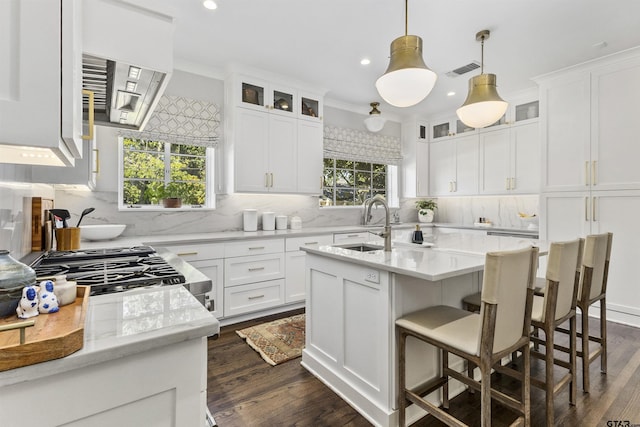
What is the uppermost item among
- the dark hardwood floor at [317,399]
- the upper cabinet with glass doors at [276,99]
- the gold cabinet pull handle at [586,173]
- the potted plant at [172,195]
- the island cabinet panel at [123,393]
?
the upper cabinet with glass doors at [276,99]

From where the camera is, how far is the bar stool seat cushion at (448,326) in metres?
1.44

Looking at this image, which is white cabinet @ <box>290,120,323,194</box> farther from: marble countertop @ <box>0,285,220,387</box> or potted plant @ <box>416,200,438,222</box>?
marble countertop @ <box>0,285,220,387</box>

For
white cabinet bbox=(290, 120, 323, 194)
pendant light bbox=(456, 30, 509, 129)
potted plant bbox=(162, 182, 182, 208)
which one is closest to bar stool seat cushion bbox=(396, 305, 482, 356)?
pendant light bbox=(456, 30, 509, 129)

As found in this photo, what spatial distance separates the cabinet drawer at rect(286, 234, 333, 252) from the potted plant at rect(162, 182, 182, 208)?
4.27 feet

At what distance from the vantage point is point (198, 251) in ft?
9.82

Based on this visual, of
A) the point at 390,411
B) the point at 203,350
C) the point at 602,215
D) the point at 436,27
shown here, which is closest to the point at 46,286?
the point at 203,350

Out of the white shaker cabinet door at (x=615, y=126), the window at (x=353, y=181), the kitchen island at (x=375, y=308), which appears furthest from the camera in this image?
the window at (x=353, y=181)

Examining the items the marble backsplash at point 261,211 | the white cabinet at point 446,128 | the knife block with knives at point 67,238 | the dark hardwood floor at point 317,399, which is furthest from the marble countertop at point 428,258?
the white cabinet at point 446,128

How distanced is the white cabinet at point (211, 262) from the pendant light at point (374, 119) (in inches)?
120

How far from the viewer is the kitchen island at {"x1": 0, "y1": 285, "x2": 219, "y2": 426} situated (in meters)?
0.62

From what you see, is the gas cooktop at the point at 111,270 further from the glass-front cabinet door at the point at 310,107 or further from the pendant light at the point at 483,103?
the glass-front cabinet door at the point at 310,107

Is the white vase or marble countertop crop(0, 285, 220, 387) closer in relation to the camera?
marble countertop crop(0, 285, 220, 387)

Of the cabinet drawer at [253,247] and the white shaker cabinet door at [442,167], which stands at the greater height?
the white shaker cabinet door at [442,167]

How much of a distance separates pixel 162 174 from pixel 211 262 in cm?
125
